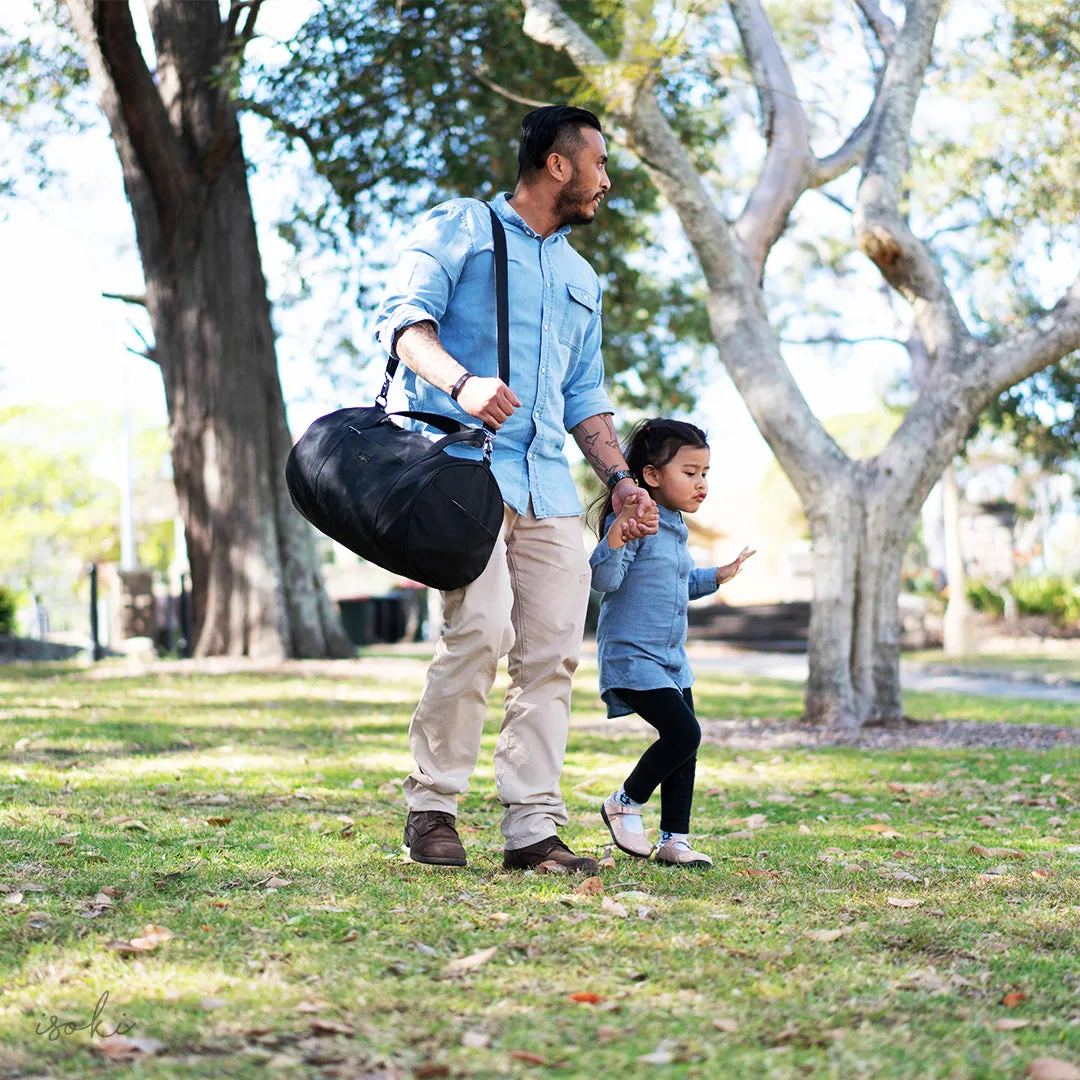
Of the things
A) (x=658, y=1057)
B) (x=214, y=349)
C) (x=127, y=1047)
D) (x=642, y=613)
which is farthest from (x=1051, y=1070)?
(x=214, y=349)

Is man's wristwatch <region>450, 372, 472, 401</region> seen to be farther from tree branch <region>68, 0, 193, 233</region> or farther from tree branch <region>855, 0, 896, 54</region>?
tree branch <region>68, 0, 193, 233</region>

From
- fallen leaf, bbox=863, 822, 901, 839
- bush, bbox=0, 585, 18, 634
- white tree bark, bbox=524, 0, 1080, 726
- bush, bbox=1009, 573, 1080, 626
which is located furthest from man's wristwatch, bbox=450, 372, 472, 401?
bush, bbox=1009, 573, 1080, 626

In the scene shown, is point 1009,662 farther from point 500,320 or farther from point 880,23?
point 500,320

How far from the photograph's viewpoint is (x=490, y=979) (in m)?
2.90

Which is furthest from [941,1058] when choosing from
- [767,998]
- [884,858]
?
[884,858]

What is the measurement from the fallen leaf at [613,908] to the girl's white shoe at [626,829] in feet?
2.30

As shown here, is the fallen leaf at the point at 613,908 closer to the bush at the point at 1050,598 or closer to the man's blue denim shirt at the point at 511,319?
the man's blue denim shirt at the point at 511,319

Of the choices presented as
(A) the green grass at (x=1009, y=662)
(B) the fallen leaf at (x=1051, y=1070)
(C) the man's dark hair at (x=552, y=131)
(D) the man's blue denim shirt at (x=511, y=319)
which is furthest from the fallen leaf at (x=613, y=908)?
(A) the green grass at (x=1009, y=662)

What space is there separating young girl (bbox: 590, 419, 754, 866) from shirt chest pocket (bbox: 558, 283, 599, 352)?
440 millimetres

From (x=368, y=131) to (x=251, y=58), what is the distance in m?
1.33

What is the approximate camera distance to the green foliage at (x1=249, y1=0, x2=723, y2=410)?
1245 centimetres

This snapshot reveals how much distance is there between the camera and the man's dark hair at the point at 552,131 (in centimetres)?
415

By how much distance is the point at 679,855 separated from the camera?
4.37 m

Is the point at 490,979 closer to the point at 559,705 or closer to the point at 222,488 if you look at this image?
the point at 559,705
